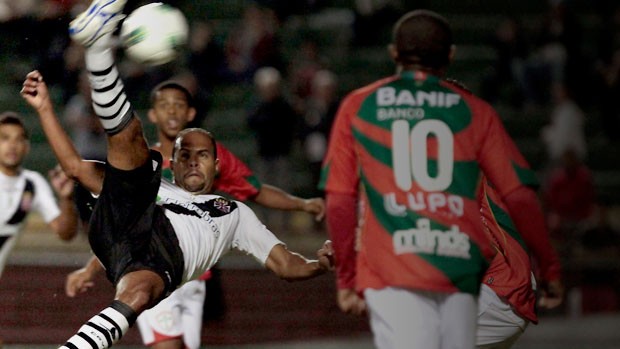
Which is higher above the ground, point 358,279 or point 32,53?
point 32,53

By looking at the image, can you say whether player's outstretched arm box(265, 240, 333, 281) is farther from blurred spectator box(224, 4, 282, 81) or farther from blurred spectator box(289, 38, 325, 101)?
blurred spectator box(224, 4, 282, 81)

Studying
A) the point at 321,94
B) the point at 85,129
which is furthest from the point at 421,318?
the point at 85,129

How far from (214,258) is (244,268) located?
727 cm

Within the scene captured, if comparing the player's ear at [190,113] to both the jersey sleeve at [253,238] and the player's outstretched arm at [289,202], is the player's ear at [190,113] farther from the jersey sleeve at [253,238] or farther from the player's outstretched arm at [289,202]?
the jersey sleeve at [253,238]

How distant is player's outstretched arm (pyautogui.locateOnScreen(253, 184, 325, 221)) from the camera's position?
8.39m

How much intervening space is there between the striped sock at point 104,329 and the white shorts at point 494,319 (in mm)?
1795

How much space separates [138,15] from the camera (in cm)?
747

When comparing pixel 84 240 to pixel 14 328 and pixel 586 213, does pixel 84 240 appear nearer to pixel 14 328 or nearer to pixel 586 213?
pixel 14 328

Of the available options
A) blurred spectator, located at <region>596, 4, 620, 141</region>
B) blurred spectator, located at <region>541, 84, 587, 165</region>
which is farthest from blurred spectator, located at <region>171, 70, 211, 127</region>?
blurred spectator, located at <region>596, 4, 620, 141</region>

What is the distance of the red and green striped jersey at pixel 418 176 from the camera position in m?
5.63

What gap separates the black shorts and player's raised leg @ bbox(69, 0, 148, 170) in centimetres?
13

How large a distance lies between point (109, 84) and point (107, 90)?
34 millimetres

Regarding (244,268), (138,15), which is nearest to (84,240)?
(244,268)

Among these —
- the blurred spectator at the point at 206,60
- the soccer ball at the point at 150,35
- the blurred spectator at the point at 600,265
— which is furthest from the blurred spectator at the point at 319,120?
the soccer ball at the point at 150,35
